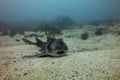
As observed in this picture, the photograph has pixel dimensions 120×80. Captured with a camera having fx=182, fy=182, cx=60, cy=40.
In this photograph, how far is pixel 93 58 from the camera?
5.61 meters

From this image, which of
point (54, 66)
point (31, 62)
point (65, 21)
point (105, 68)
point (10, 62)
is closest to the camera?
point (105, 68)

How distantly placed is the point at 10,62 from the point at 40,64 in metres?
1.41

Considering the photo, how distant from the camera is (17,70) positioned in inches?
211

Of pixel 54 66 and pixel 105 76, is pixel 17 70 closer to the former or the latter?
pixel 54 66

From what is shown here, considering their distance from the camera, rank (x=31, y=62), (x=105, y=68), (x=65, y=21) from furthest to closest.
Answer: (x=65, y=21), (x=31, y=62), (x=105, y=68)

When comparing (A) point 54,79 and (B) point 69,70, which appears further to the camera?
(B) point 69,70

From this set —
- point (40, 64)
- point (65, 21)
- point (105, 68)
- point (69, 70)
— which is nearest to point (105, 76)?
point (105, 68)

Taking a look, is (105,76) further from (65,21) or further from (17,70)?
(65,21)

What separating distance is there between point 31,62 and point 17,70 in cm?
62

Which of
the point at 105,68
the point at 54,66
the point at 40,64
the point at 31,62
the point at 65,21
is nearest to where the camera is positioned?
the point at 105,68

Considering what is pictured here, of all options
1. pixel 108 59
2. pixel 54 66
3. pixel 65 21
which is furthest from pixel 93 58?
pixel 65 21

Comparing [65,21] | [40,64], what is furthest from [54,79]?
[65,21]

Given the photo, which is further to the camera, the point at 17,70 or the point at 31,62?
the point at 31,62

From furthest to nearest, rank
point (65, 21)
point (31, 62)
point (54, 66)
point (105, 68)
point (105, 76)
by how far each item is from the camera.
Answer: point (65, 21)
point (31, 62)
point (54, 66)
point (105, 68)
point (105, 76)
